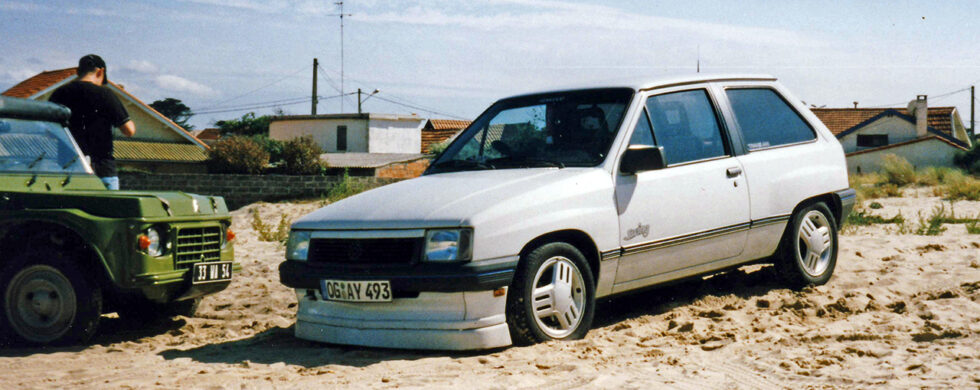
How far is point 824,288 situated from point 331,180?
21.1 meters

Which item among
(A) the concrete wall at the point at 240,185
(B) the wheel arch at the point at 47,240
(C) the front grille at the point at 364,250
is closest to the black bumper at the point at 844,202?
(C) the front grille at the point at 364,250

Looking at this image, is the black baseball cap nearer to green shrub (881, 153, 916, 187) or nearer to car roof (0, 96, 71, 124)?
car roof (0, 96, 71, 124)

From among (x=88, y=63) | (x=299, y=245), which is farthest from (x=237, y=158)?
(x=299, y=245)

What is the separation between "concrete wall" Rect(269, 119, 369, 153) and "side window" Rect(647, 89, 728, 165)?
47422 millimetres

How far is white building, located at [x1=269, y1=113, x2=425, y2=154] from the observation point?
2119 inches

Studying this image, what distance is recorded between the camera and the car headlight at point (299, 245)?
19.5ft

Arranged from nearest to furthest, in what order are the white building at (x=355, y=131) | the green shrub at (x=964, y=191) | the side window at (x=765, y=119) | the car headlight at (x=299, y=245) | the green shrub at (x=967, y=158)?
the car headlight at (x=299, y=245) < the side window at (x=765, y=119) < the green shrub at (x=964, y=191) < the green shrub at (x=967, y=158) < the white building at (x=355, y=131)

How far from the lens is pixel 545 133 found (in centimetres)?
661

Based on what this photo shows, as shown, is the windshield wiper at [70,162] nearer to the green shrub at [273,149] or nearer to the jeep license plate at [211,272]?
the jeep license plate at [211,272]

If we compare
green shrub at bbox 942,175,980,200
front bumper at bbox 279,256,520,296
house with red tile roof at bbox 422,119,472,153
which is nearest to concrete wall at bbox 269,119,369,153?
house with red tile roof at bbox 422,119,472,153

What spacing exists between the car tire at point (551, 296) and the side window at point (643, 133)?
3.28 ft

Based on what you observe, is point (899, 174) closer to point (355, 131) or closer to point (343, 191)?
point (343, 191)

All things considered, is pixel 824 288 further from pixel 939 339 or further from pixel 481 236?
pixel 481 236

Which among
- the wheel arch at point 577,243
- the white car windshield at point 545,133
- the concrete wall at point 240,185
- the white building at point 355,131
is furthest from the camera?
the white building at point 355,131
